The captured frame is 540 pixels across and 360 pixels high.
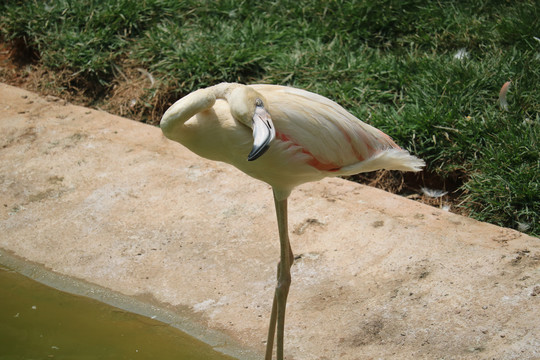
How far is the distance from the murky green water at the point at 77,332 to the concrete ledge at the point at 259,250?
151 millimetres

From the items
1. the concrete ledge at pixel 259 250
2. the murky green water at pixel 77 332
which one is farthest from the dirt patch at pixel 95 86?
the murky green water at pixel 77 332

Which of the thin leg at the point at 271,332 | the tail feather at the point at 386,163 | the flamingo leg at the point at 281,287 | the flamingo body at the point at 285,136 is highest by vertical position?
the flamingo body at the point at 285,136

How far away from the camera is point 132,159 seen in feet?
15.3

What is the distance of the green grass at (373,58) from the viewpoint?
15.1ft

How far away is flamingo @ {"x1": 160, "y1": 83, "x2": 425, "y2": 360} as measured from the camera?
277cm

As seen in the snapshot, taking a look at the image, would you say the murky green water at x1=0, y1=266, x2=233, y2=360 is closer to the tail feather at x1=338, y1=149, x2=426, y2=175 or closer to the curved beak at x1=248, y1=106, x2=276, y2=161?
the tail feather at x1=338, y1=149, x2=426, y2=175

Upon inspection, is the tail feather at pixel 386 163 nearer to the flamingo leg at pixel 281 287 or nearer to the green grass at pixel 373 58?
the flamingo leg at pixel 281 287

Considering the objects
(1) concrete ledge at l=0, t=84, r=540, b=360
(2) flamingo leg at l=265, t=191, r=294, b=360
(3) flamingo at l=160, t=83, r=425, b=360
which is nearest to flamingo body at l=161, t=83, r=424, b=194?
(3) flamingo at l=160, t=83, r=425, b=360

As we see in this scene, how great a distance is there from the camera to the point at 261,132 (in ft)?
8.21

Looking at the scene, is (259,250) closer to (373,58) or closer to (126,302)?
(126,302)

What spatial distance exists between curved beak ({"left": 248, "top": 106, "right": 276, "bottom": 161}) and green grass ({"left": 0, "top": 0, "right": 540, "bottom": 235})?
2.26 meters

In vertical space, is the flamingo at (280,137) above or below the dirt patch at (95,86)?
above

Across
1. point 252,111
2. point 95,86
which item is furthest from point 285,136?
point 95,86

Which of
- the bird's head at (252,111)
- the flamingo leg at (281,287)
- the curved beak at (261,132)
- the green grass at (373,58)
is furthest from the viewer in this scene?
the green grass at (373,58)
